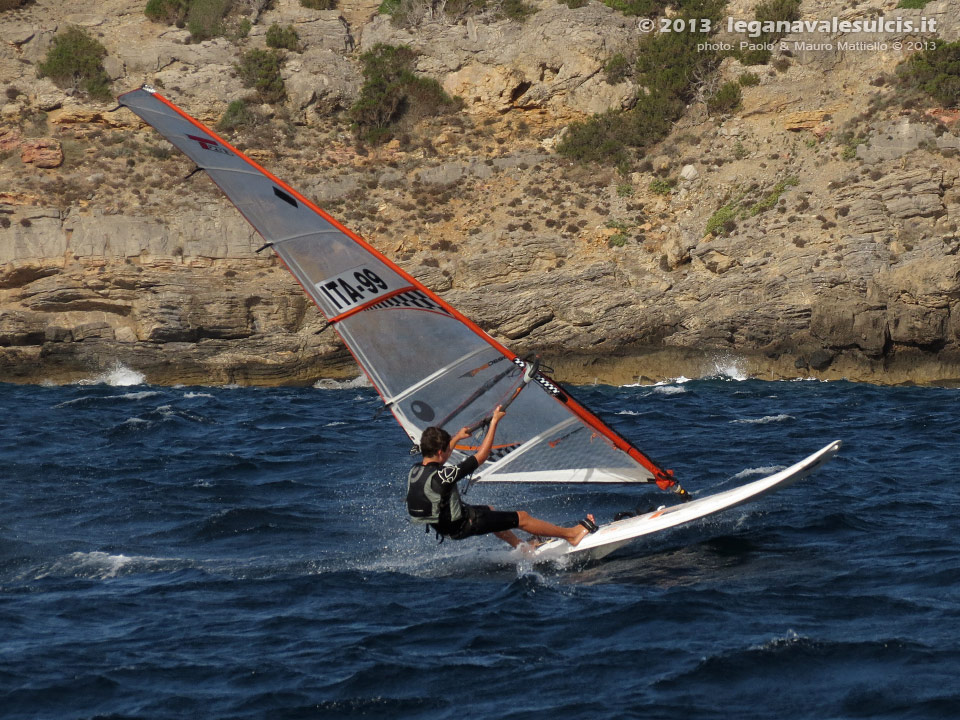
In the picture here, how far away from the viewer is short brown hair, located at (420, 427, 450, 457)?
25.8 feet

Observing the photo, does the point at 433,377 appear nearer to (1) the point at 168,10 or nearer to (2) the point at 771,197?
(2) the point at 771,197

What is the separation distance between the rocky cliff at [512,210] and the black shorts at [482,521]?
17.9m

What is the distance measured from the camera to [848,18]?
37.6m

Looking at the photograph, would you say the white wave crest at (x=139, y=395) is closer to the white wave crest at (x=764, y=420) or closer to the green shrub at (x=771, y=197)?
the white wave crest at (x=764, y=420)

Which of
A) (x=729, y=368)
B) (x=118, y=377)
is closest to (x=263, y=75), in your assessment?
(x=118, y=377)

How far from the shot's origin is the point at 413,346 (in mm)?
9172

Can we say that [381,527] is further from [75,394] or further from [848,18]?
[848,18]

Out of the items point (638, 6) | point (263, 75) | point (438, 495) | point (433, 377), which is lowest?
point (438, 495)

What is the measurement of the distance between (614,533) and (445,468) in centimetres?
170

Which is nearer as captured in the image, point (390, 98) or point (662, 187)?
point (662, 187)

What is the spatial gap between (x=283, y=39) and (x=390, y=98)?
632cm

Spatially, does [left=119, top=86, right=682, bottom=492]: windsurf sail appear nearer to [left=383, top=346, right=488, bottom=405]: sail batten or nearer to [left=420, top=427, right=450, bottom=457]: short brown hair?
[left=383, top=346, right=488, bottom=405]: sail batten

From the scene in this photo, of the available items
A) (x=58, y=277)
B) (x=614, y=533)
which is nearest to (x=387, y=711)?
(x=614, y=533)

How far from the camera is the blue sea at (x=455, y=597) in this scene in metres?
5.89
